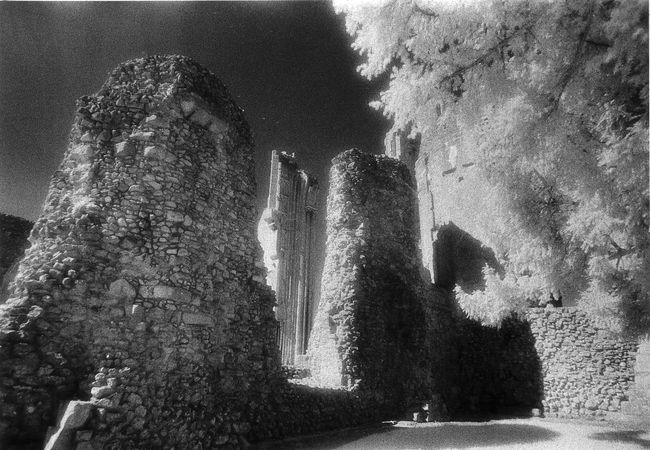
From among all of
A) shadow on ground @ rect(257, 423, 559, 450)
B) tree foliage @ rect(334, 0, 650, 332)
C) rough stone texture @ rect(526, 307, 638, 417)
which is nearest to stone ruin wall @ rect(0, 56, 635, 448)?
shadow on ground @ rect(257, 423, 559, 450)

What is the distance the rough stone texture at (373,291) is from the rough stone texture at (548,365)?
3.49 m

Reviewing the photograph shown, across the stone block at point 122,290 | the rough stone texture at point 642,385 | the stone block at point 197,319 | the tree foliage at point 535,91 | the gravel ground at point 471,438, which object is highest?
the tree foliage at point 535,91

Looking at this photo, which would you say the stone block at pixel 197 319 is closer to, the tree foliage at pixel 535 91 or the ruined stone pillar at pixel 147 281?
the ruined stone pillar at pixel 147 281

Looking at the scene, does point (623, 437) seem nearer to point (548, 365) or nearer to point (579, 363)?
point (579, 363)

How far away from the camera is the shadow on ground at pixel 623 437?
7730 mm

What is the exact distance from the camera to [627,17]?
3.04 m

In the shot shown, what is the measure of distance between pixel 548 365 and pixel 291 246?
1581 centimetres

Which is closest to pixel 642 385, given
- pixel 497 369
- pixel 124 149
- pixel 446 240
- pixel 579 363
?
pixel 579 363

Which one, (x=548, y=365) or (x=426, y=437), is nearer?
(x=426, y=437)

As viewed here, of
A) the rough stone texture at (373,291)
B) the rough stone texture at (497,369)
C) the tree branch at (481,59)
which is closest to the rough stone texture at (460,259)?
the rough stone texture at (497,369)

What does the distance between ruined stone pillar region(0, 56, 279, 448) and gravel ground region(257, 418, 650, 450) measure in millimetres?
1741

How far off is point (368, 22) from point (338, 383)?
315 inches

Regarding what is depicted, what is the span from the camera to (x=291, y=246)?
25.6 metres

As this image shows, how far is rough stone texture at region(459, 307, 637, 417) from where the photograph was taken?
1232 centimetres
